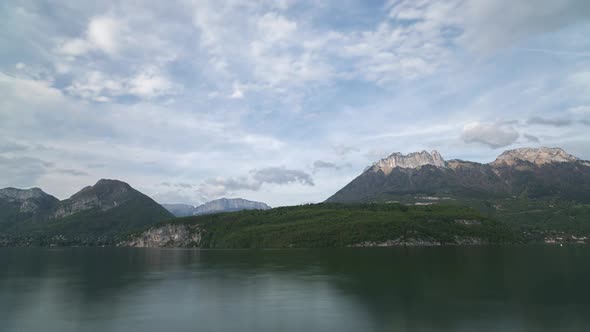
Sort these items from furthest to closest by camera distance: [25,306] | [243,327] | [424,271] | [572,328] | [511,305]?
[424,271] < [25,306] < [511,305] < [243,327] < [572,328]

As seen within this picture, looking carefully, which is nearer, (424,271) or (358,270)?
(424,271)

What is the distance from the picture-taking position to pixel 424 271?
298 ft

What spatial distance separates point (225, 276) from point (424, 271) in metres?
45.5

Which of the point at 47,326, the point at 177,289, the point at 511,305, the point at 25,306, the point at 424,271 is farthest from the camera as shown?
the point at 424,271

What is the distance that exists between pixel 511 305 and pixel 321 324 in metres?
26.1

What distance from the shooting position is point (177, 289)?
75500 millimetres

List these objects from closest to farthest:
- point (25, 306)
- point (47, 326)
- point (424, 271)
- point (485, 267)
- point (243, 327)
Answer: point (243, 327) < point (47, 326) < point (25, 306) < point (424, 271) < point (485, 267)

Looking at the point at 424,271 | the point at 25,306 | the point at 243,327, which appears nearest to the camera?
the point at 243,327

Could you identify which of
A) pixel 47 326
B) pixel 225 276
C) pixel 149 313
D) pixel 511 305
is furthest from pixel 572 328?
pixel 225 276

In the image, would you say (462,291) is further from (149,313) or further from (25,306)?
(25,306)

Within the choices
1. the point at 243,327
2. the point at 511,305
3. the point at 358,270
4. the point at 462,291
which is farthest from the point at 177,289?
the point at 511,305

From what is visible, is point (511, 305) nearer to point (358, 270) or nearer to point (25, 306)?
point (358, 270)

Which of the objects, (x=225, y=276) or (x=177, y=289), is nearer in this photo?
(x=177, y=289)

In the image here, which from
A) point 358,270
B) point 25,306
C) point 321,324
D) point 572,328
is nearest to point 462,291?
point 572,328
